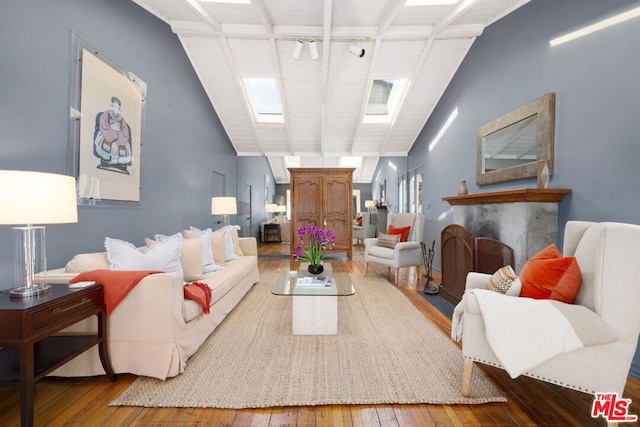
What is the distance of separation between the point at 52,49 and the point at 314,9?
9.79 feet

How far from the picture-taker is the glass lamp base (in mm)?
1529

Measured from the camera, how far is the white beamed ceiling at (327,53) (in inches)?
150

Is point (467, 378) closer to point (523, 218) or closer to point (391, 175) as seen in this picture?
point (523, 218)

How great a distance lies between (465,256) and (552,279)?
174cm

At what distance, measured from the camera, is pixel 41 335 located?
1.41m

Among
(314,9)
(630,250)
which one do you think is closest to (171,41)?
(314,9)

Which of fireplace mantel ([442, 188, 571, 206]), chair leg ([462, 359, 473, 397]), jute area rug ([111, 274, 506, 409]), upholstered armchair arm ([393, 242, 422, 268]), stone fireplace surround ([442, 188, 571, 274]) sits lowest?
jute area rug ([111, 274, 506, 409])

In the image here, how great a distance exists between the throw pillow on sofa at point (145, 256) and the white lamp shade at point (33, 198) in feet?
2.36

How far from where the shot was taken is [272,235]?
1009 cm

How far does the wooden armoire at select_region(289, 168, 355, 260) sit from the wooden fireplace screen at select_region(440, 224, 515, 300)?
107 inches

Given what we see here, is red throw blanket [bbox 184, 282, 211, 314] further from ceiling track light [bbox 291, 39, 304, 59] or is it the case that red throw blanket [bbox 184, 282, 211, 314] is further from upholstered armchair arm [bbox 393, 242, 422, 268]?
ceiling track light [bbox 291, 39, 304, 59]

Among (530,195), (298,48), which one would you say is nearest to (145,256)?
(530,195)

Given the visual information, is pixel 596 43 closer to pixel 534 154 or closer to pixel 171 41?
pixel 534 154

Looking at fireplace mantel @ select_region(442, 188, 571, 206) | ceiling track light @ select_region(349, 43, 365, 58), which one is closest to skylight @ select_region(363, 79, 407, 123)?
ceiling track light @ select_region(349, 43, 365, 58)
